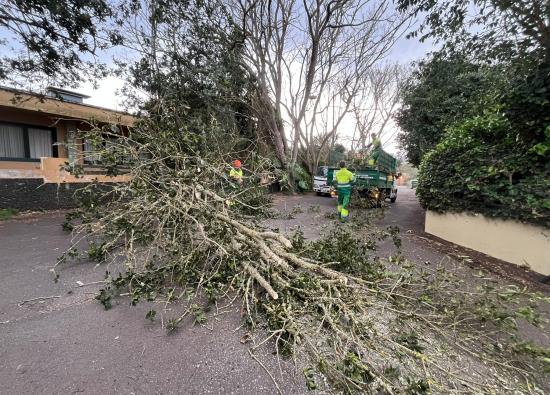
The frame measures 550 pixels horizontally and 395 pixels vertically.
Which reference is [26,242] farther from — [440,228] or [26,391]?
[440,228]

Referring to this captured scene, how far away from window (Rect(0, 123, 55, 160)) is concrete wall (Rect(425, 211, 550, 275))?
50.7ft

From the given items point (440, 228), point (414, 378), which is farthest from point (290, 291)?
point (440, 228)

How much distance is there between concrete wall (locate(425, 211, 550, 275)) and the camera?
4457mm

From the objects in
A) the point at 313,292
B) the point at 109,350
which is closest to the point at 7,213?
the point at 109,350

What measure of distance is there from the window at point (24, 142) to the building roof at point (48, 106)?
139 centimetres

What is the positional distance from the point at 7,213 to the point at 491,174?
12850 millimetres

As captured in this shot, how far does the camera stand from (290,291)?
2865 mm

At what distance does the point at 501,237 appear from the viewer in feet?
16.6

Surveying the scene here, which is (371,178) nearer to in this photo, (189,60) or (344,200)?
(344,200)

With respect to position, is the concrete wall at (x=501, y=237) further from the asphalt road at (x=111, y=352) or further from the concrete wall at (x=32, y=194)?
the concrete wall at (x=32, y=194)

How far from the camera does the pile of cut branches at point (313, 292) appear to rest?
2.03 meters

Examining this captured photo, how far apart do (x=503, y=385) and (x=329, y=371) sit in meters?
1.24

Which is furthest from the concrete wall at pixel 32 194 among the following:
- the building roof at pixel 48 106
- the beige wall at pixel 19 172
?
the building roof at pixel 48 106

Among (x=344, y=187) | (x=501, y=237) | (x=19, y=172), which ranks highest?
(x=19, y=172)
